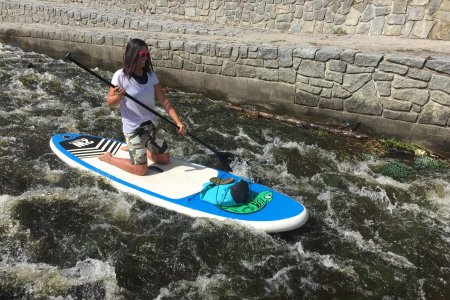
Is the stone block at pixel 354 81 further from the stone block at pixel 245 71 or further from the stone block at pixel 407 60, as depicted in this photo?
the stone block at pixel 245 71

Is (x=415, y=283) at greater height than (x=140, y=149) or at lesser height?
lesser

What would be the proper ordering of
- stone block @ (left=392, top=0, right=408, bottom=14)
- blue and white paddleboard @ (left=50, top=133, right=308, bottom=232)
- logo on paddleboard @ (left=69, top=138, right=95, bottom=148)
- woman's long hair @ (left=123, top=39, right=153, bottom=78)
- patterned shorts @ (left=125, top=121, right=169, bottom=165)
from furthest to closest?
stone block @ (left=392, top=0, right=408, bottom=14) < logo on paddleboard @ (left=69, top=138, right=95, bottom=148) < patterned shorts @ (left=125, top=121, right=169, bottom=165) < blue and white paddleboard @ (left=50, top=133, right=308, bottom=232) < woman's long hair @ (left=123, top=39, right=153, bottom=78)

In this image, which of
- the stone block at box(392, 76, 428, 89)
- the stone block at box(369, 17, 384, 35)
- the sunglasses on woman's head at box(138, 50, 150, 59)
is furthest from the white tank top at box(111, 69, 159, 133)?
the stone block at box(369, 17, 384, 35)

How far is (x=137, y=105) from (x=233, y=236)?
66.6 inches

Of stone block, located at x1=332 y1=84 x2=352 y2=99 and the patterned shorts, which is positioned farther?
stone block, located at x1=332 y1=84 x2=352 y2=99

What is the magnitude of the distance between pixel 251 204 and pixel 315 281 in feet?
3.38

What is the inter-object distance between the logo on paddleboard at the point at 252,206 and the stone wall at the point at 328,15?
6.01 meters

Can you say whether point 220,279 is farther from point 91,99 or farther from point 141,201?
point 91,99

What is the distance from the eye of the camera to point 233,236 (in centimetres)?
411

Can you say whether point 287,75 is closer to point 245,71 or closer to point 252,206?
point 245,71

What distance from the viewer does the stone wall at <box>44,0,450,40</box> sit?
27.3 feet

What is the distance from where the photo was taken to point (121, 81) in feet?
13.7

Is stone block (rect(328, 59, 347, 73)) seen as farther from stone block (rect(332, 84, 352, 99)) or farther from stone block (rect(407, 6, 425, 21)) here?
stone block (rect(407, 6, 425, 21))

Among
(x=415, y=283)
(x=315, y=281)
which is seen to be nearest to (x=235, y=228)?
(x=315, y=281)
